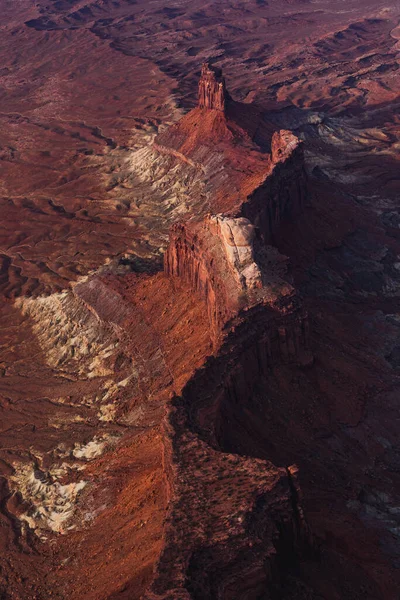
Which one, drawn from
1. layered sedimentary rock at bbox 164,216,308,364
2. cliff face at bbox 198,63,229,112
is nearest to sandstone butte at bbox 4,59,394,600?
layered sedimentary rock at bbox 164,216,308,364

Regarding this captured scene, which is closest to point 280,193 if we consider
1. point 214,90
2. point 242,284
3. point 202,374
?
point 242,284

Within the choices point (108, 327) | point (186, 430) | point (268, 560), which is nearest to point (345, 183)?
point (108, 327)

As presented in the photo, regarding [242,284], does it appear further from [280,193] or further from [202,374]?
[280,193]

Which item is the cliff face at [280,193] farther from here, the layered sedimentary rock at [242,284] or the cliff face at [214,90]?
the cliff face at [214,90]

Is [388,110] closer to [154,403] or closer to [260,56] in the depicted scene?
[260,56]

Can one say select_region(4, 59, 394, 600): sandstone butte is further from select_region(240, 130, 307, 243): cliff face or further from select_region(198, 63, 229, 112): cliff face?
select_region(198, 63, 229, 112): cliff face
